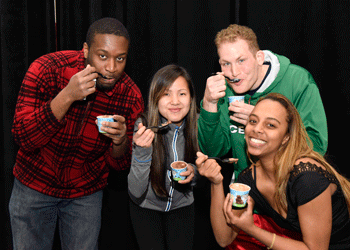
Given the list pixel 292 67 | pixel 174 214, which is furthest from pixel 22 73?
pixel 292 67

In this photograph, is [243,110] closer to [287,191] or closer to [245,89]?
[245,89]

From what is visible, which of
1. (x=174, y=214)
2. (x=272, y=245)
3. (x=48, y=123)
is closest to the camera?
(x=272, y=245)

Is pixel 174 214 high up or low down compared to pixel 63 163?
down

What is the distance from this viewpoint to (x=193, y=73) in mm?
2869

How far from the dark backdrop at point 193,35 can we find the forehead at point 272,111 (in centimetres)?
111

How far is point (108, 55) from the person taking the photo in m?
2.07

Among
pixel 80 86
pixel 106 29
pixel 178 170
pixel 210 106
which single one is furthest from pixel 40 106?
pixel 210 106

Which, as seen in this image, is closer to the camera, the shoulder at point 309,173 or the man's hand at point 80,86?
the shoulder at point 309,173

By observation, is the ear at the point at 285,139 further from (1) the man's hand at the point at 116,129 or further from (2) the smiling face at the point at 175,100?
(1) the man's hand at the point at 116,129

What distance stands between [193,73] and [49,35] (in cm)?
140

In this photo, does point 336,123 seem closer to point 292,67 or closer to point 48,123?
point 292,67

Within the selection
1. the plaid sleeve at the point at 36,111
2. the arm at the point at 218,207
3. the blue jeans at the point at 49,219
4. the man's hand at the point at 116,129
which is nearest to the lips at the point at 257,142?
the arm at the point at 218,207

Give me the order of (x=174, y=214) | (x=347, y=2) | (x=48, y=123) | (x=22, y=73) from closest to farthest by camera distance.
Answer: (x=48, y=123) < (x=174, y=214) < (x=347, y=2) < (x=22, y=73)

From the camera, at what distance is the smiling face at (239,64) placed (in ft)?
7.05
